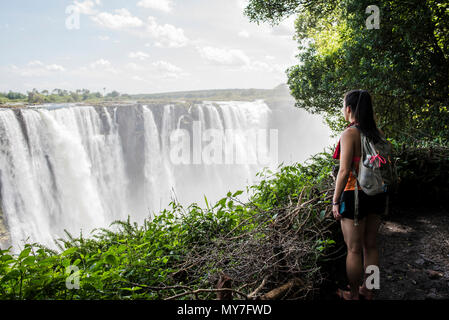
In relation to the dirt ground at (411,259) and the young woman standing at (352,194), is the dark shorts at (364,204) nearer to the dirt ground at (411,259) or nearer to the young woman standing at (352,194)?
the young woman standing at (352,194)

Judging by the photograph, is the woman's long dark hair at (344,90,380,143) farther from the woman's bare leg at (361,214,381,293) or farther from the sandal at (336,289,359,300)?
the sandal at (336,289,359,300)

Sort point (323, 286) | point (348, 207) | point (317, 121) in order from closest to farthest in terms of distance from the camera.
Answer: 1. point (348, 207)
2. point (323, 286)
3. point (317, 121)

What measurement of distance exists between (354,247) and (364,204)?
35 cm

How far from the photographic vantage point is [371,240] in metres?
2.22

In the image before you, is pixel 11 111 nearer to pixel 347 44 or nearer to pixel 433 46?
pixel 347 44

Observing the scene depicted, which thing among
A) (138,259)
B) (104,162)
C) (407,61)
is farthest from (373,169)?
(104,162)

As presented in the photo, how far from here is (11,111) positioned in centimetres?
1493

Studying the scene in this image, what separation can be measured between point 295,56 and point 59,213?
1752 cm

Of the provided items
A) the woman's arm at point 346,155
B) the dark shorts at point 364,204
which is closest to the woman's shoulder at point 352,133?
the woman's arm at point 346,155

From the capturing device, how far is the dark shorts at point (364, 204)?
2.07 m

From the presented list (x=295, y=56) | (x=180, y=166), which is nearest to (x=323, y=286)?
(x=295, y=56)

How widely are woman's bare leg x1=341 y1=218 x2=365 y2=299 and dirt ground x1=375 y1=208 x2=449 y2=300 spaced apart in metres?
0.65

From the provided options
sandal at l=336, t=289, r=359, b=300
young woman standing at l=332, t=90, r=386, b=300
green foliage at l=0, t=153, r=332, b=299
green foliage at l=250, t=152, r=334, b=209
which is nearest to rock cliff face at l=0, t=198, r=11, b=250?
green foliage at l=0, t=153, r=332, b=299
